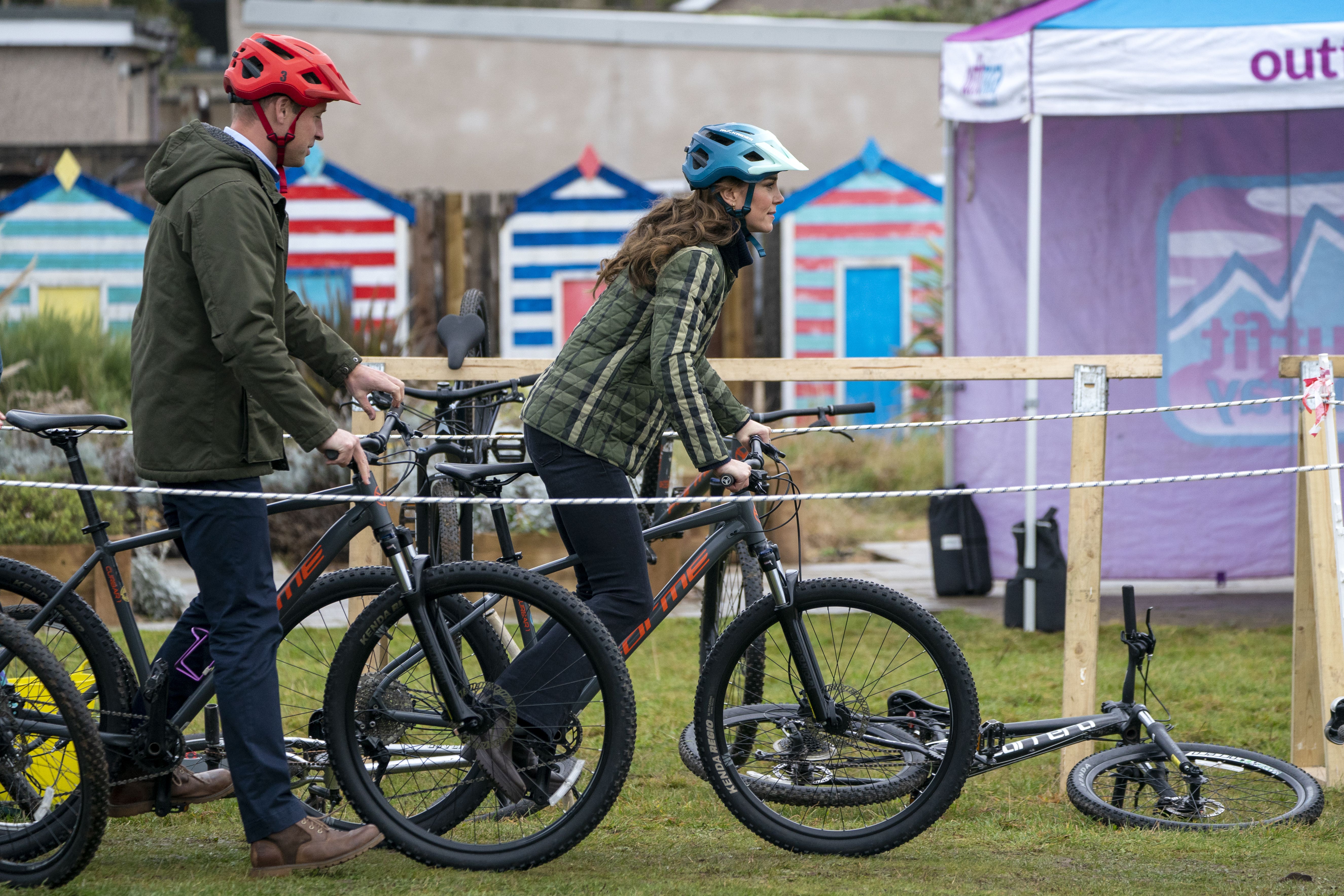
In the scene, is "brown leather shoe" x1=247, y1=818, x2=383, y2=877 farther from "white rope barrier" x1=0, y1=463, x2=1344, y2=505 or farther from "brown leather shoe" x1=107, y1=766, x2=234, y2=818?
"white rope barrier" x1=0, y1=463, x2=1344, y2=505

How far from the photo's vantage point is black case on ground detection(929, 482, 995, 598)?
7492mm

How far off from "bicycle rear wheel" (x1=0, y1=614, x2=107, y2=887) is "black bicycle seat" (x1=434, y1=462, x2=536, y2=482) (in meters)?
1.06

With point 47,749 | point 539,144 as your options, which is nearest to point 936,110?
point 539,144

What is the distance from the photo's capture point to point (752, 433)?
12.6ft

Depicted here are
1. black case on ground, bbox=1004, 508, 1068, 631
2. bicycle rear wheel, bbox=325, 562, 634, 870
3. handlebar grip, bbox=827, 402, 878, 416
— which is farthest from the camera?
black case on ground, bbox=1004, 508, 1068, 631

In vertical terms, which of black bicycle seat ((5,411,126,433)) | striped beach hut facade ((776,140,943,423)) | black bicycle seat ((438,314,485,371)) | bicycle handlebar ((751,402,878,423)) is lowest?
black bicycle seat ((5,411,126,433))

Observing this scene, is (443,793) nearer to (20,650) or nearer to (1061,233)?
(20,650)

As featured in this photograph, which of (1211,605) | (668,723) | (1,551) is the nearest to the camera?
(668,723)

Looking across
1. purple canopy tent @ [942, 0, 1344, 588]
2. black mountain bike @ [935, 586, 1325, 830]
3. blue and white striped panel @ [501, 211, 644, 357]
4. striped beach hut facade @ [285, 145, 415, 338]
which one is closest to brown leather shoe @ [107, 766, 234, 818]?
black mountain bike @ [935, 586, 1325, 830]

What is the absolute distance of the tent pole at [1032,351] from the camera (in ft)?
22.2

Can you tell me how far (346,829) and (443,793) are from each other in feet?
0.82

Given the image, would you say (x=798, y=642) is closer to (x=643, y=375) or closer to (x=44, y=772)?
(x=643, y=375)

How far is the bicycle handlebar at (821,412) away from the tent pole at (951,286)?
341 cm

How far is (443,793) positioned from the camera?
3662mm
